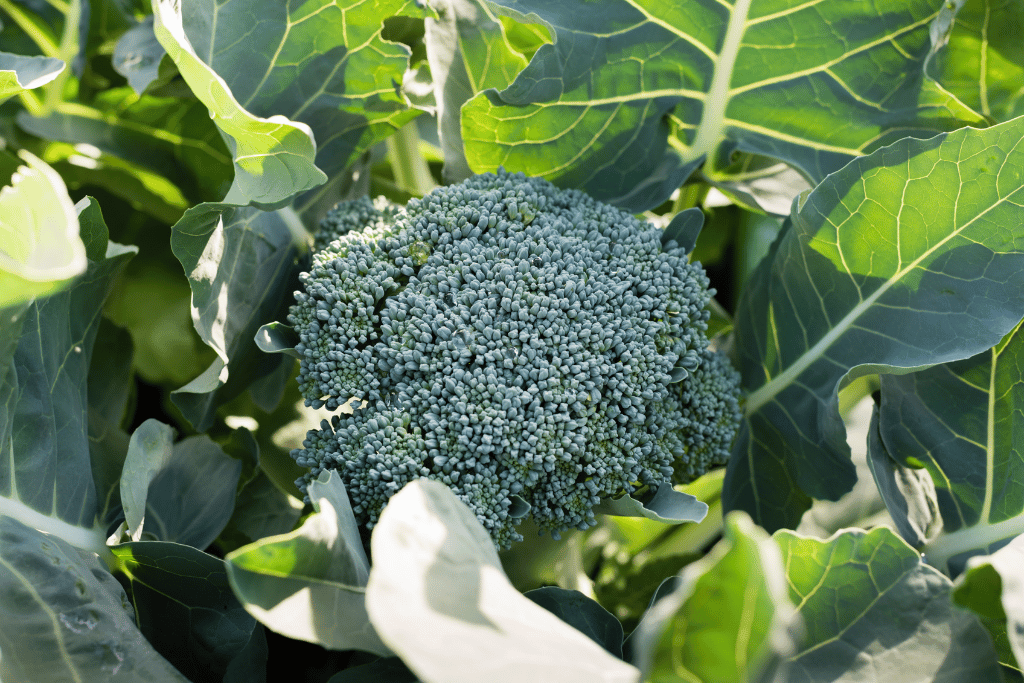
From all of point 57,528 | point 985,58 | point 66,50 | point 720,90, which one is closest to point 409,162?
point 720,90

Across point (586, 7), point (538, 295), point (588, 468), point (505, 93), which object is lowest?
point (588, 468)

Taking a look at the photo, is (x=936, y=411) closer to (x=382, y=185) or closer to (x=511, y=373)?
(x=511, y=373)

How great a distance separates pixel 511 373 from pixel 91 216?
48cm

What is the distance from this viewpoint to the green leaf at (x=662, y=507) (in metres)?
0.69

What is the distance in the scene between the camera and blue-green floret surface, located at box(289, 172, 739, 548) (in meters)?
0.70

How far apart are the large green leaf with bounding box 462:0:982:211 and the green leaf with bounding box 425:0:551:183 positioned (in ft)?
0.12

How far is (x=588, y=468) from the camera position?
2.36ft

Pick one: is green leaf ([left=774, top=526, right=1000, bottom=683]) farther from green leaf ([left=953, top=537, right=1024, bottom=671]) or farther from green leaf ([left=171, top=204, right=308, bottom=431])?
green leaf ([left=171, top=204, right=308, bottom=431])

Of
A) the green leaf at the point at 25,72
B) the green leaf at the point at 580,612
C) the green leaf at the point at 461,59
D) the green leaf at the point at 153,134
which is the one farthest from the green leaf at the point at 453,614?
the green leaf at the point at 153,134

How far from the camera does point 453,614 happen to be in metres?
0.47

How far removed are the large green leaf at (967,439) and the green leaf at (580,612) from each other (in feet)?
1.35

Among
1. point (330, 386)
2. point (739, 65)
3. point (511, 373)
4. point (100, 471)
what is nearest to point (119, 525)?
point (100, 471)

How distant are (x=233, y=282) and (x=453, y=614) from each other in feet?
1.68

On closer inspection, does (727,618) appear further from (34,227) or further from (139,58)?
(139,58)
